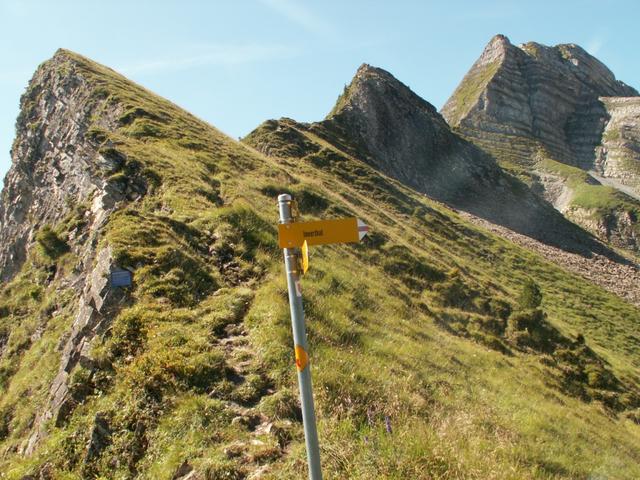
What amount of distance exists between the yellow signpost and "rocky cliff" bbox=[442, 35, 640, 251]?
125 m

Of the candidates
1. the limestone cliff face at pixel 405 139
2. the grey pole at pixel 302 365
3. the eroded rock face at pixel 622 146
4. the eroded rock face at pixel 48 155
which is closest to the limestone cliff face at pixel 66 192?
the eroded rock face at pixel 48 155

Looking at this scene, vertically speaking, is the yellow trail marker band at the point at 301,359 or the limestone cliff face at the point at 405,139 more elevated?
the limestone cliff face at the point at 405,139

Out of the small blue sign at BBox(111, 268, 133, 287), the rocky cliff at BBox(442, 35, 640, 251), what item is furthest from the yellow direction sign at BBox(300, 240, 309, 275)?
the rocky cliff at BBox(442, 35, 640, 251)

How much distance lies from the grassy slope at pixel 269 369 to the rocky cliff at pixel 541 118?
110883mm

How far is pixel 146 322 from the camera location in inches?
409

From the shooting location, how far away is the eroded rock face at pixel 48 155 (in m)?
27.5

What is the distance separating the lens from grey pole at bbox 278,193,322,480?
176 inches

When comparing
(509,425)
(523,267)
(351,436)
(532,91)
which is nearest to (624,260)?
(523,267)

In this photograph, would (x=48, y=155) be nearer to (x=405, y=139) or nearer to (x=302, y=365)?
(x=302, y=365)

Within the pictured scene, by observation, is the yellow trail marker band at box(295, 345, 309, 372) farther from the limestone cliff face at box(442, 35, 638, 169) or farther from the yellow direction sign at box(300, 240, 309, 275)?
the limestone cliff face at box(442, 35, 638, 169)

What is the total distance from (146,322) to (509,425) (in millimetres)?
8189

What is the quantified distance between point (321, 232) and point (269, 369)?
514 cm

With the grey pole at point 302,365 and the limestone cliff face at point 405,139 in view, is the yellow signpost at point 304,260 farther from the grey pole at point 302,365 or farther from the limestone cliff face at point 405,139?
the limestone cliff face at point 405,139

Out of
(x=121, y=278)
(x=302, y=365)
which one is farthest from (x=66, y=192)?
(x=302, y=365)
